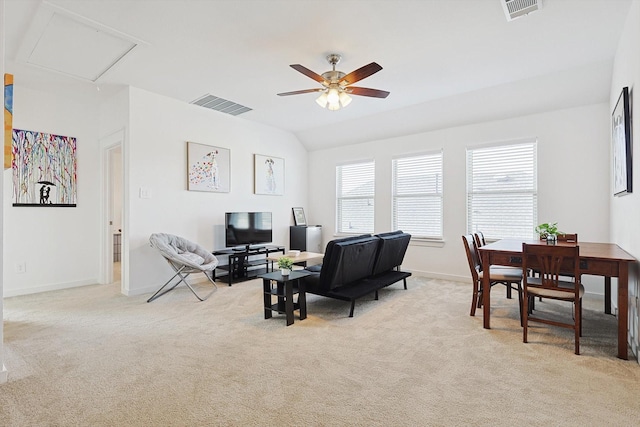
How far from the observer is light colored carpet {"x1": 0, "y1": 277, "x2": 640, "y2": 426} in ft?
6.10

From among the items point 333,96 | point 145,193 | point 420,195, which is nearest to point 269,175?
point 145,193

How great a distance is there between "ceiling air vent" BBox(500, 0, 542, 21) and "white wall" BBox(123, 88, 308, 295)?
4.26 meters

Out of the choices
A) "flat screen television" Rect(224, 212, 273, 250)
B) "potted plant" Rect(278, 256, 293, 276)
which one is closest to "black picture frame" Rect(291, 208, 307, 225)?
"flat screen television" Rect(224, 212, 273, 250)

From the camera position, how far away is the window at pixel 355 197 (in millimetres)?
6527

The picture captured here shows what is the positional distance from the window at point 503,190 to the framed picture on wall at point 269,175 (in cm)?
344

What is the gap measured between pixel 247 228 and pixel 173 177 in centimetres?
141

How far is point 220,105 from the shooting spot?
520 centimetres

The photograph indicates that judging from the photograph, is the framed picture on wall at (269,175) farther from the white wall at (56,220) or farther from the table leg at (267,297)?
the table leg at (267,297)

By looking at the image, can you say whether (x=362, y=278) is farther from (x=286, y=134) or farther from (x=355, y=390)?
(x=286, y=134)

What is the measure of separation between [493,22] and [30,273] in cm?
630

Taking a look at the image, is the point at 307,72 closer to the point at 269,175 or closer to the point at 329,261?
the point at 329,261

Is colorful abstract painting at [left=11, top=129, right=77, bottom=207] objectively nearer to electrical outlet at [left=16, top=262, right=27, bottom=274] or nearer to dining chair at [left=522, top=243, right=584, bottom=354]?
electrical outlet at [left=16, top=262, right=27, bottom=274]

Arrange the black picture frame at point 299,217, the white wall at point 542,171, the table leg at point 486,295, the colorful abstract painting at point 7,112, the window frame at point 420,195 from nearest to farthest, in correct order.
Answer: the colorful abstract painting at point 7,112, the table leg at point 486,295, the white wall at point 542,171, the window frame at point 420,195, the black picture frame at point 299,217

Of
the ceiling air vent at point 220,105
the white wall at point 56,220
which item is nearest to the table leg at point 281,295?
the ceiling air vent at point 220,105
